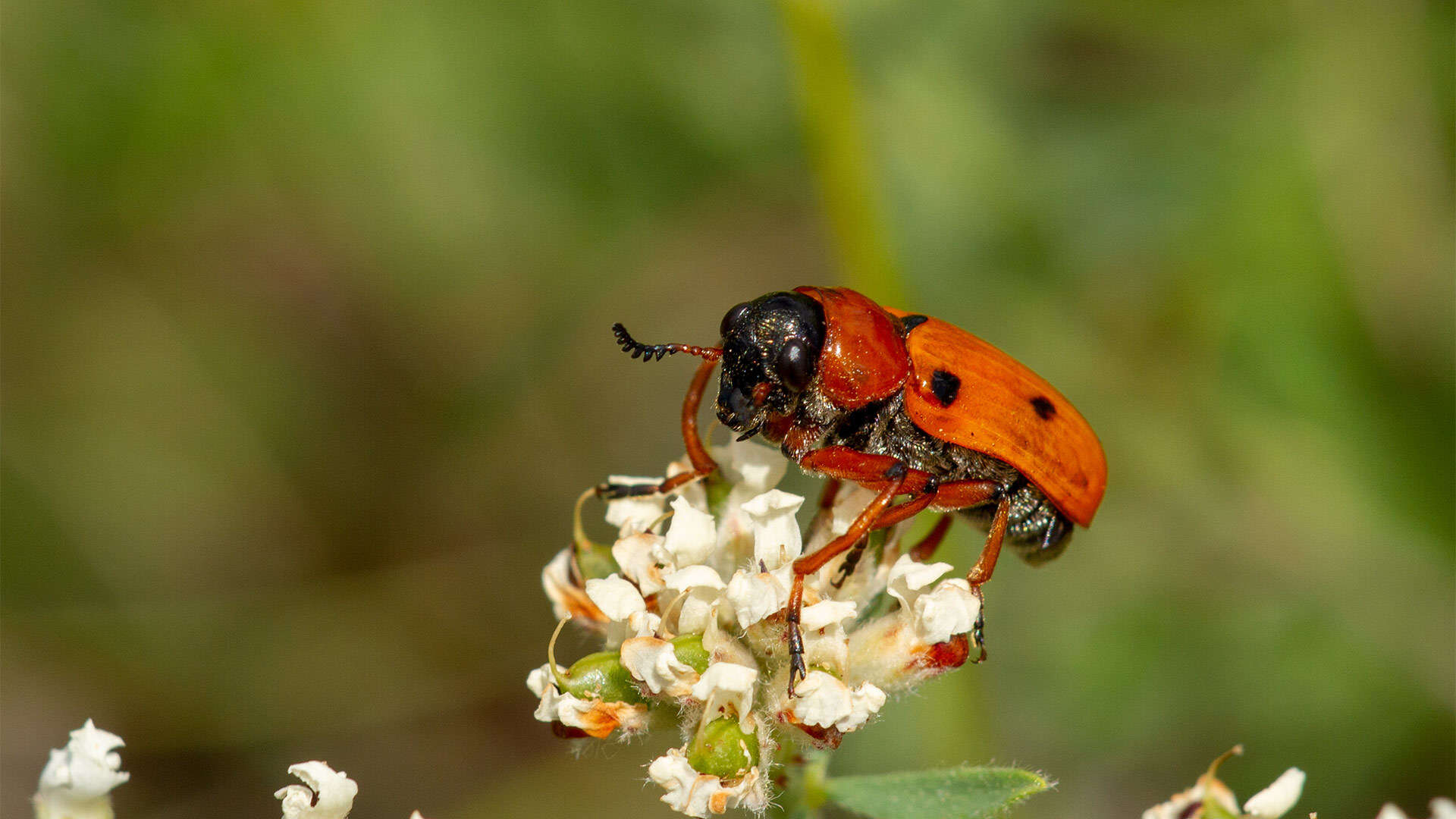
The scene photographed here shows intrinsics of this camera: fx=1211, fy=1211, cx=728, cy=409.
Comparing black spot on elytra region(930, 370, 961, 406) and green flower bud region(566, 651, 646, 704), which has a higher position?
black spot on elytra region(930, 370, 961, 406)

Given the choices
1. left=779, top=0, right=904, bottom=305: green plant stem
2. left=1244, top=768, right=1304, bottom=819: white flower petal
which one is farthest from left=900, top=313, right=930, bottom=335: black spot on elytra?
left=779, top=0, right=904, bottom=305: green plant stem

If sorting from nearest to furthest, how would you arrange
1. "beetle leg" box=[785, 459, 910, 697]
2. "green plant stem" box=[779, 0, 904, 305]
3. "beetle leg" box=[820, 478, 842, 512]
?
1. "beetle leg" box=[785, 459, 910, 697]
2. "beetle leg" box=[820, 478, 842, 512]
3. "green plant stem" box=[779, 0, 904, 305]

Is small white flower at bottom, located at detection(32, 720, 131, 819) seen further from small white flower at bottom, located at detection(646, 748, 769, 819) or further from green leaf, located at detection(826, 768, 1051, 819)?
green leaf, located at detection(826, 768, 1051, 819)

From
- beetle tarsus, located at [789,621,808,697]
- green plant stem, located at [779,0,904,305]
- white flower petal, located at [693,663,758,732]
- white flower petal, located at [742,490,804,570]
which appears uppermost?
green plant stem, located at [779,0,904,305]

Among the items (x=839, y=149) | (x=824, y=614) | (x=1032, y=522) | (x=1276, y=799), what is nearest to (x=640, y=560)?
(x=824, y=614)

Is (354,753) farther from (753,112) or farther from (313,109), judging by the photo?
(753,112)

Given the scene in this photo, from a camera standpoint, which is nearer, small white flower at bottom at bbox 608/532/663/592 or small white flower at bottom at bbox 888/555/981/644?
small white flower at bottom at bbox 888/555/981/644
